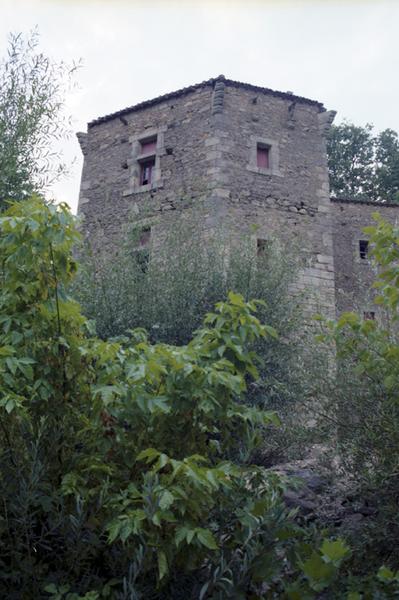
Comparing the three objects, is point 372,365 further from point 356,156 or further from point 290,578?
point 356,156

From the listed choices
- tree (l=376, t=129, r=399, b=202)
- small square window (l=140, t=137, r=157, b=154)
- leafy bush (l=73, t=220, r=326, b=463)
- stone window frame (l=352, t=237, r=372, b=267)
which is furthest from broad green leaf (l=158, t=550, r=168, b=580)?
tree (l=376, t=129, r=399, b=202)

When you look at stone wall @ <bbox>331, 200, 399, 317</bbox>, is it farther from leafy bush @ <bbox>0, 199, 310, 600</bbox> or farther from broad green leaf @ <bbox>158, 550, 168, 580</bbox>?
broad green leaf @ <bbox>158, 550, 168, 580</bbox>

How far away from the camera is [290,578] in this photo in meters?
3.55

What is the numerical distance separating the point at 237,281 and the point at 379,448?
4658 mm

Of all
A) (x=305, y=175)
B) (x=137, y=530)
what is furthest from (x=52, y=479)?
(x=305, y=175)

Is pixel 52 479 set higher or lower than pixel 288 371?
lower

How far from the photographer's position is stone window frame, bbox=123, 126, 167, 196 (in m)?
13.0

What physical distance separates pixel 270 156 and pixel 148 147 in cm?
301

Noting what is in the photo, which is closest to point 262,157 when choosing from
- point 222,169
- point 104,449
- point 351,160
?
point 222,169

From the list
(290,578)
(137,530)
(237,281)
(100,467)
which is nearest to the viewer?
(137,530)

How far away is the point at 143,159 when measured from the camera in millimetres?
13461

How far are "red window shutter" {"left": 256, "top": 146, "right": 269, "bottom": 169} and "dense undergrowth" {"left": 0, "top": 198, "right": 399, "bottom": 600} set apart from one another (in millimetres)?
9993

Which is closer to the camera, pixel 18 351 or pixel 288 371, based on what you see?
pixel 18 351

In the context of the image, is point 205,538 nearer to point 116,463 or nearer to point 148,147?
point 116,463
